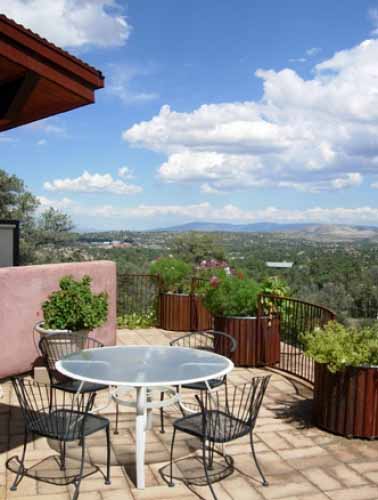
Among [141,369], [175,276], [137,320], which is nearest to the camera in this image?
[141,369]

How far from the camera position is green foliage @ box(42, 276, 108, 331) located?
6031 mm

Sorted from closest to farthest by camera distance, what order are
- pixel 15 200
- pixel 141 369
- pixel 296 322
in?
pixel 141 369 < pixel 296 322 < pixel 15 200

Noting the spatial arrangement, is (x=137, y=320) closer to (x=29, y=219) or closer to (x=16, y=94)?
(x=16, y=94)

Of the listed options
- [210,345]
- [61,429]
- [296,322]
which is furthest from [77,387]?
[210,345]

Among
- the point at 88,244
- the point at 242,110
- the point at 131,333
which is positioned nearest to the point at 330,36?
the point at 131,333

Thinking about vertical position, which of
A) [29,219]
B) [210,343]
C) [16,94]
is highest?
[16,94]

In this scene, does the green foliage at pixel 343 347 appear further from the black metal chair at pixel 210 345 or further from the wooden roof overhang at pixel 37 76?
the wooden roof overhang at pixel 37 76

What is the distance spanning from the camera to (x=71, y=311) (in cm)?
604

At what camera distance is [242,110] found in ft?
74.4

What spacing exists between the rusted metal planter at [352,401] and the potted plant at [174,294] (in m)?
4.96

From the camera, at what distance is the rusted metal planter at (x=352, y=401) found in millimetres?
4293

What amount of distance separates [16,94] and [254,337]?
432cm

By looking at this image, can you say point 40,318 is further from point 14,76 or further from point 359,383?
point 359,383

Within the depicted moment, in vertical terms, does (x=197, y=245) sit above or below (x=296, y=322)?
above
